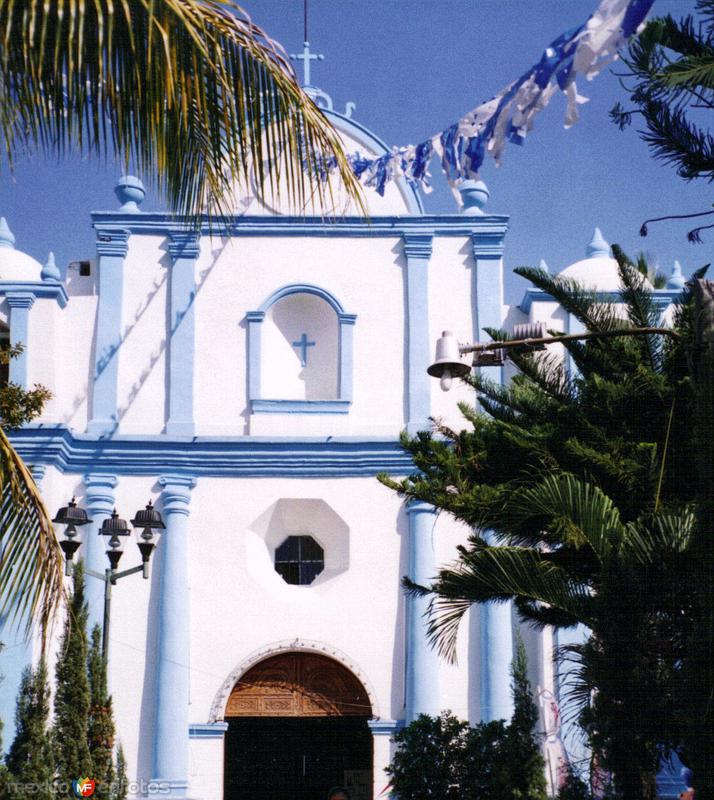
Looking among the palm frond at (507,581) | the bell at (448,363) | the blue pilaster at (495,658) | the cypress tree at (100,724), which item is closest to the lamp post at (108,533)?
the cypress tree at (100,724)

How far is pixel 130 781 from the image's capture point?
59.7 ft

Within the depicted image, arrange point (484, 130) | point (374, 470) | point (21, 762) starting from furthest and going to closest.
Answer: point (374, 470) → point (21, 762) → point (484, 130)

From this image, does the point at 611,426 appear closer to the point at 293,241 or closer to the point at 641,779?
the point at 641,779

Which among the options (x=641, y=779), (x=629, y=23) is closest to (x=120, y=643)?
(x=641, y=779)

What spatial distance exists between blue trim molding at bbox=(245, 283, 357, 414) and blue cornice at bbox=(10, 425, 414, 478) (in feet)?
1.83

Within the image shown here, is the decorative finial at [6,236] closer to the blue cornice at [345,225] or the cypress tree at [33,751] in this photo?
the blue cornice at [345,225]

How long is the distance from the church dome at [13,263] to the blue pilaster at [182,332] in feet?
6.84

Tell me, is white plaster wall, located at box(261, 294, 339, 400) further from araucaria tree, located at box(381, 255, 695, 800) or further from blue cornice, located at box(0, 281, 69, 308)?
araucaria tree, located at box(381, 255, 695, 800)

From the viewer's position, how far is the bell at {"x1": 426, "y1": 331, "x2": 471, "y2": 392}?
33.0 feet

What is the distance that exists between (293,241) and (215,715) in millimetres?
7063

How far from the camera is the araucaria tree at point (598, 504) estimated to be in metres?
8.70

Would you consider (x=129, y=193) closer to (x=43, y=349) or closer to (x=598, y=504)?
(x=43, y=349)

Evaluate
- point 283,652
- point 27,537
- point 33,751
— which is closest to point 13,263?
point 283,652

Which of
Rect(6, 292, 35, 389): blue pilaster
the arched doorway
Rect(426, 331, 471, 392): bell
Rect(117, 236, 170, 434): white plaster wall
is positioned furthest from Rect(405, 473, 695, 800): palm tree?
the arched doorway
